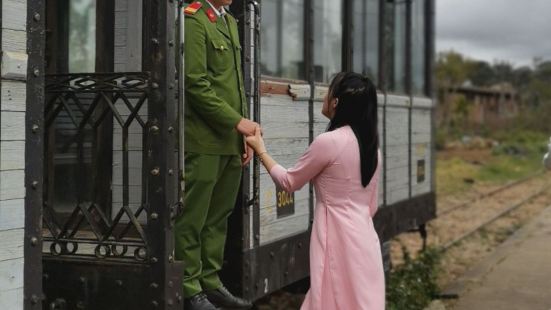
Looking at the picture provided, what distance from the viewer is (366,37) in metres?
5.93

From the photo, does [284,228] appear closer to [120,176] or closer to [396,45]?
[120,176]

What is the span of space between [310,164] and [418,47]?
4.38m

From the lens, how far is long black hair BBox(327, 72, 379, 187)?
3.18 metres

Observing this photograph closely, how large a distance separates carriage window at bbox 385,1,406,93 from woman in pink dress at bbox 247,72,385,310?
3235mm

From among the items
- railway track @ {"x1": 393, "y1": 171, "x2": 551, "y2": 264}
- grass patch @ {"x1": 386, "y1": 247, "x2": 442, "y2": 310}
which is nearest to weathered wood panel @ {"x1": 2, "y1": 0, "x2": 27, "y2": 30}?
grass patch @ {"x1": 386, "y1": 247, "x2": 442, "y2": 310}

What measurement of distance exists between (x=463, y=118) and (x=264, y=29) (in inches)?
1437

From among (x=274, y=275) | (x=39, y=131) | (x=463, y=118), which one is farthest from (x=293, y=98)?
(x=463, y=118)

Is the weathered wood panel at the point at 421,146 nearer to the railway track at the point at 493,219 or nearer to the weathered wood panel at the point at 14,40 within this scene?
the railway track at the point at 493,219

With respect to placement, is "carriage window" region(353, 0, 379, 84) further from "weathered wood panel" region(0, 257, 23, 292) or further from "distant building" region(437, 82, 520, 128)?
"distant building" region(437, 82, 520, 128)

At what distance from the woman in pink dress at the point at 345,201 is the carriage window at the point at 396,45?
324 cm

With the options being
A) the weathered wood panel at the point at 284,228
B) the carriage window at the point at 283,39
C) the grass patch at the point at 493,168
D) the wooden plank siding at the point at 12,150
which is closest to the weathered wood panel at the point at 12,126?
the wooden plank siding at the point at 12,150

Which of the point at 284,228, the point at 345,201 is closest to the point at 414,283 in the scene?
the point at 284,228

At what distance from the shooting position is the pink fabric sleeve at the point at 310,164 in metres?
3.19

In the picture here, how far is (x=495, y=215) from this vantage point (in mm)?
12945
